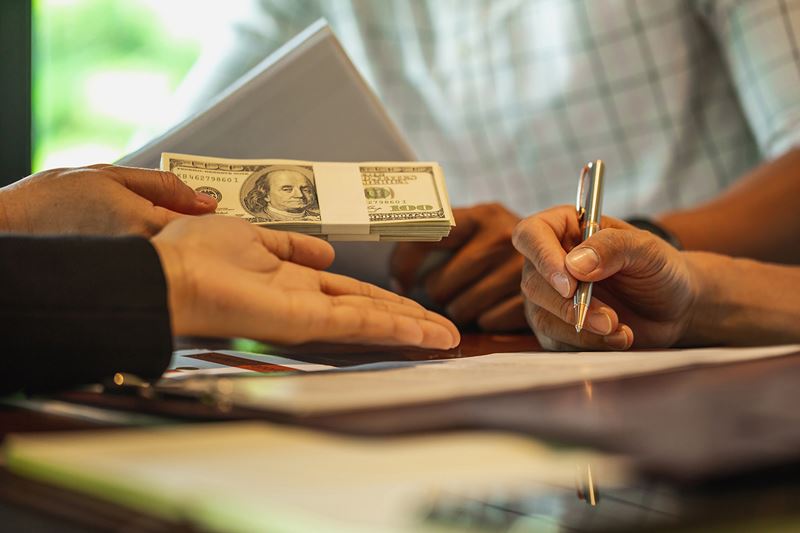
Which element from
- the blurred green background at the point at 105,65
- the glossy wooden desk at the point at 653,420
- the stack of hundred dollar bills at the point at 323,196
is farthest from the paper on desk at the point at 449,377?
the blurred green background at the point at 105,65

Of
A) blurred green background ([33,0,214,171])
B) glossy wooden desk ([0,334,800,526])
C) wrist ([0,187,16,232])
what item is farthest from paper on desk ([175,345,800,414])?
blurred green background ([33,0,214,171])

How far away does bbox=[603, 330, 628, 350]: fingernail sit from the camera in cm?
91

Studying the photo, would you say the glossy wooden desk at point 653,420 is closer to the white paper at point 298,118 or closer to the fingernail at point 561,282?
the fingernail at point 561,282

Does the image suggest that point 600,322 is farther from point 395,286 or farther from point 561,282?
point 395,286

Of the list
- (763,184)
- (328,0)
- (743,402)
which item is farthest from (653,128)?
(743,402)

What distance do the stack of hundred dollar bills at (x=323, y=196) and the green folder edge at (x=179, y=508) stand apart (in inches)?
24.9

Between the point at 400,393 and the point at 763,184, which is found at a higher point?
the point at 763,184

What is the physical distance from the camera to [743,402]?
50 cm

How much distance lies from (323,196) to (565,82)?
4.82 feet

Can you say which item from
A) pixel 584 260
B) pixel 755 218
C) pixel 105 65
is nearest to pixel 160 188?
pixel 584 260

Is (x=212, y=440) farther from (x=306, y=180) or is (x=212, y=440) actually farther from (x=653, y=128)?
(x=653, y=128)

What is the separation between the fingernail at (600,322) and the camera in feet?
2.84

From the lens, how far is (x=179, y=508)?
1.04ft

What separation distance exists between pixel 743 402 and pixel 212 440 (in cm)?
30
